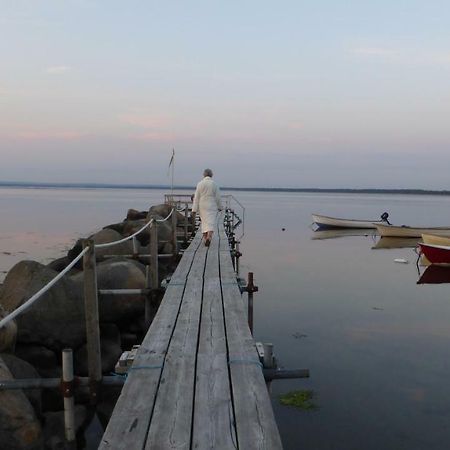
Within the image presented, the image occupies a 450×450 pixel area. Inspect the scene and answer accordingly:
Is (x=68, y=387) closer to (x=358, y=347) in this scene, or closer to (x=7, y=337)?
(x=7, y=337)

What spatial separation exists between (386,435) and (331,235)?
117 ft

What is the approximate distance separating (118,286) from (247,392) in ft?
19.7

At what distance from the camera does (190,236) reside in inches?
853

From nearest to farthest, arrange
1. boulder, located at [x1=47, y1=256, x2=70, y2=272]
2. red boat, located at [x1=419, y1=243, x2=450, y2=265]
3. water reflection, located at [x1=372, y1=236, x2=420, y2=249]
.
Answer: boulder, located at [x1=47, y1=256, x2=70, y2=272], red boat, located at [x1=419, y1=243, x2=450, y2=265], water reflection, located at [x1=372, y1=236, x2=420, y2=249]

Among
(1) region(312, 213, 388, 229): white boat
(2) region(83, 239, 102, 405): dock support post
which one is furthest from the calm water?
(1) region(312, 213, 388, 229): white boat

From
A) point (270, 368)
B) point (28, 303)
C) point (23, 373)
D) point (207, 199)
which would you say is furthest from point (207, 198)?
point (28, 303)

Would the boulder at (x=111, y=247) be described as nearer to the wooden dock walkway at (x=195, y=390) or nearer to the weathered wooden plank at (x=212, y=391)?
the wooden dock walkway at (x=195, y=390)

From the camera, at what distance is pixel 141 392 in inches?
158

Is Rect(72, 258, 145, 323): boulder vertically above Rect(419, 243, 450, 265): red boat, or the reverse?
Rect(72, 258, 145, 323): boulder

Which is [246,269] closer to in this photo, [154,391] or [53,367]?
[53,367]

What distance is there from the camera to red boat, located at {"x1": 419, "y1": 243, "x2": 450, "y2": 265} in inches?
906

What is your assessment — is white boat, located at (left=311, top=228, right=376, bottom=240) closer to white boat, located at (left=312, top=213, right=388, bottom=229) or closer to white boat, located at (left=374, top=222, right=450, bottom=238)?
white boat, located at (left=312, top=213, right=388, bottom=229)

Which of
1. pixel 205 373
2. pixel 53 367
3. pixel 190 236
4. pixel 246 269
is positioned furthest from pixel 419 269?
pixel 205 373

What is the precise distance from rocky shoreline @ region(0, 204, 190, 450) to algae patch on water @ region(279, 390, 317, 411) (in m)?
2.84
